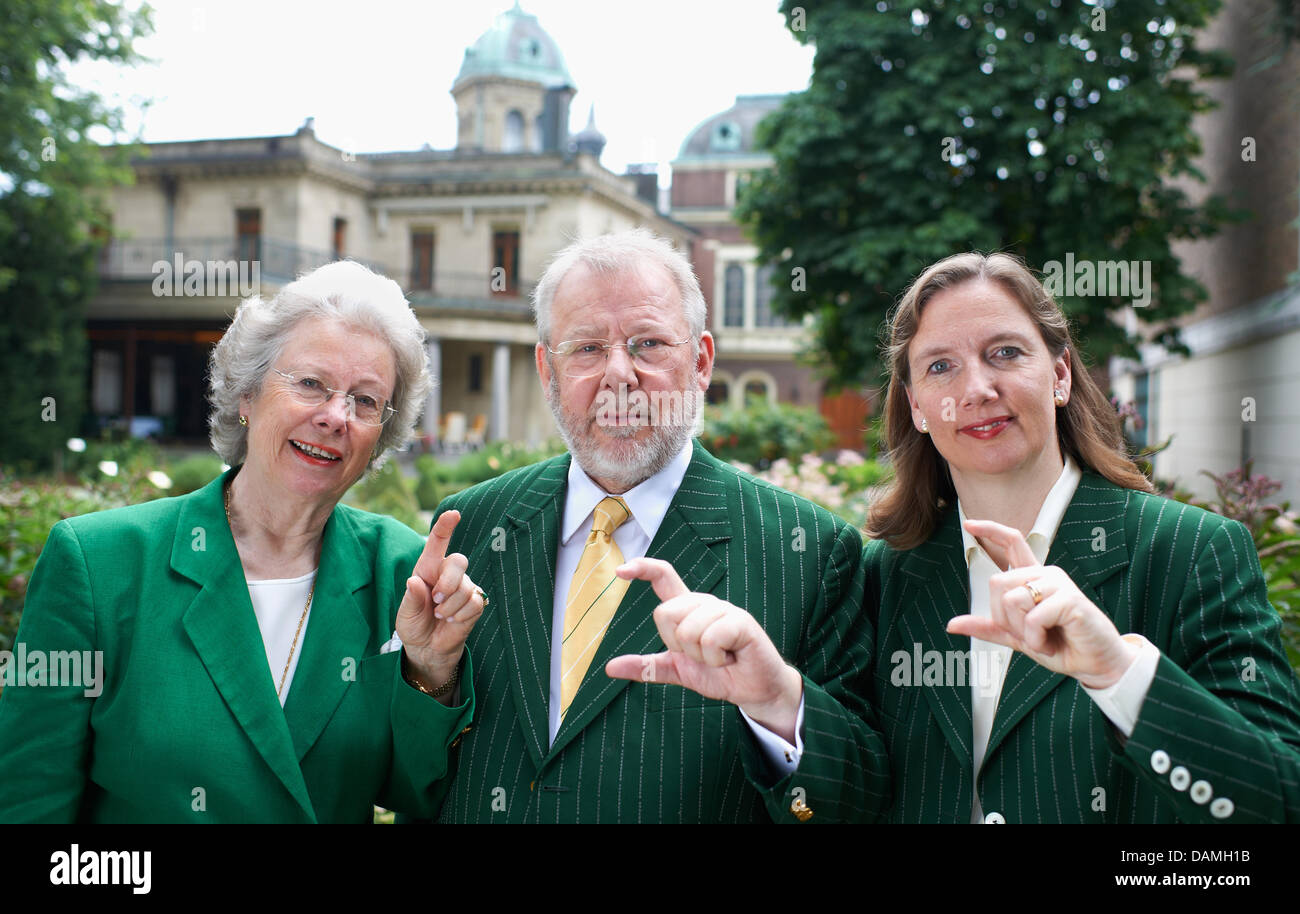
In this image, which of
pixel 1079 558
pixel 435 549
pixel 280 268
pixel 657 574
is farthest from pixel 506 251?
pixel 657 574

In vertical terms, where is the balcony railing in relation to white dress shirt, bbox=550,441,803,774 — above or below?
above

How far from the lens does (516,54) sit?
48875mm

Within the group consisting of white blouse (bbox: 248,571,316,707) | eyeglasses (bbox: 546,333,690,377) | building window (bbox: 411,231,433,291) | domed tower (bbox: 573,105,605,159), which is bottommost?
white blouse (bbox: 248,571,316,707)

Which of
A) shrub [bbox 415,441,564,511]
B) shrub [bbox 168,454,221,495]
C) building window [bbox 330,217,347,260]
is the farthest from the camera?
building window [bbox 330,217,347,260]

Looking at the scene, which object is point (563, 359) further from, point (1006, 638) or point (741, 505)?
point (1006, 638)

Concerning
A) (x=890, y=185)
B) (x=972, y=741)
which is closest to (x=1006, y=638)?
(x=972, y=741)

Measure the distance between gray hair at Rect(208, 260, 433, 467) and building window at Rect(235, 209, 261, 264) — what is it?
106 feet

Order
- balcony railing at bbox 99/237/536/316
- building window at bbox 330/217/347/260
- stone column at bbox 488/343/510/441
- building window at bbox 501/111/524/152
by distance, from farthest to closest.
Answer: building window at bbox 501/111/524/152 → building window at bbox 330/217/347/260 → stone column at bbox 488/343/510/441 → balcony railing at bbox 99/237/536/316

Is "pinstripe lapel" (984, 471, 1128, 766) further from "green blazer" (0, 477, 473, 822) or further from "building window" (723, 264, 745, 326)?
"building window" (723, 264, 745, 326)

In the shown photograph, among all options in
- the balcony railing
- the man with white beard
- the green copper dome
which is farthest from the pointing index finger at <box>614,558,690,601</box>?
the green copper dome

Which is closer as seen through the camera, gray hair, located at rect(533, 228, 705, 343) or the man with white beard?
the man with white beard

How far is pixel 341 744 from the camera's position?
2.41 m

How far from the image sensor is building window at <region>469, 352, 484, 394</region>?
114 feet

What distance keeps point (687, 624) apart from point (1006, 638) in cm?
58
